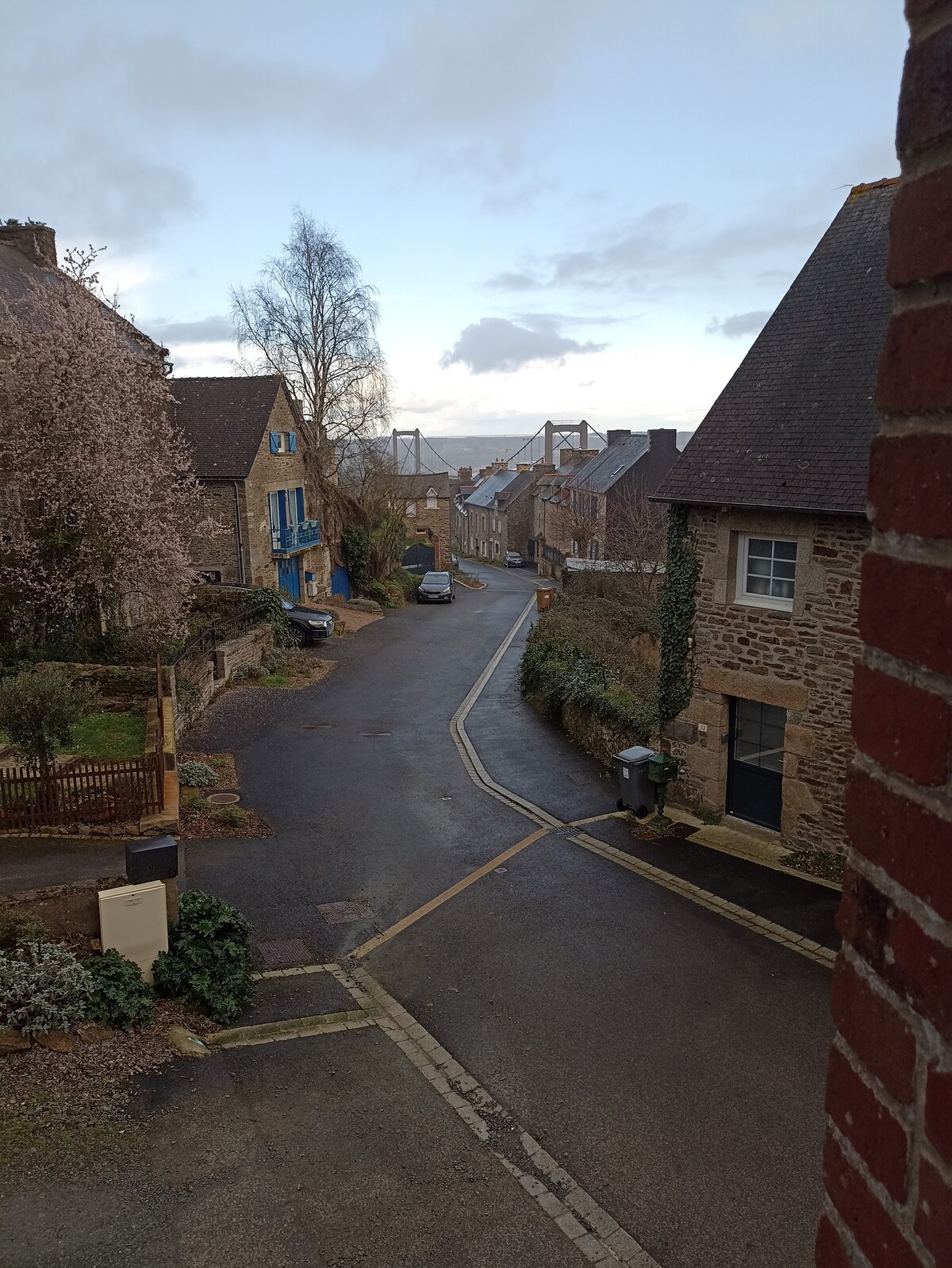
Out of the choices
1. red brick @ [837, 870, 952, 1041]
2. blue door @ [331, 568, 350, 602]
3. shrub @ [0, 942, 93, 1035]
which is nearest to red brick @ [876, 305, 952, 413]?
red brick @ [837, 870, 952, 1041]

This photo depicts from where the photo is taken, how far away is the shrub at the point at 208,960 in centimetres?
920

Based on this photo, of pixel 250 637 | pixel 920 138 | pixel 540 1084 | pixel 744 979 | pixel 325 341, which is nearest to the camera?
pixel 920 138

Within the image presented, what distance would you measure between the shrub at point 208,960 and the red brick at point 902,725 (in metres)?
9.00

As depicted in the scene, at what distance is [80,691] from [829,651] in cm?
1074

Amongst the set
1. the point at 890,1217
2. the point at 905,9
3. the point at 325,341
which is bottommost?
the point at 890,1217

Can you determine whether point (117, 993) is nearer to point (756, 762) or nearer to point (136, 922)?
point (136, 922)

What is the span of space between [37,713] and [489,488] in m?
74.2

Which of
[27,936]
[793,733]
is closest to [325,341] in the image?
[793,733]

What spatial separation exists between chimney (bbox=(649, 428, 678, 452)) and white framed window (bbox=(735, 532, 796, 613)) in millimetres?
37085

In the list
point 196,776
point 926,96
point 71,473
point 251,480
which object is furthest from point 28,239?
point 926,96

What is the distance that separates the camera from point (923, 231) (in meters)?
1.29

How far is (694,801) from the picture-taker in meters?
15.3

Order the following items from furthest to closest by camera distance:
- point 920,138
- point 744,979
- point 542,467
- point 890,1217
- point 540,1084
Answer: point 542,467 → point 744,979 → point 540,1084 → point 890,1217 → point 920,138

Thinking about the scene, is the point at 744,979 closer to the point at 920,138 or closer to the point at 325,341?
the point at 920,138
